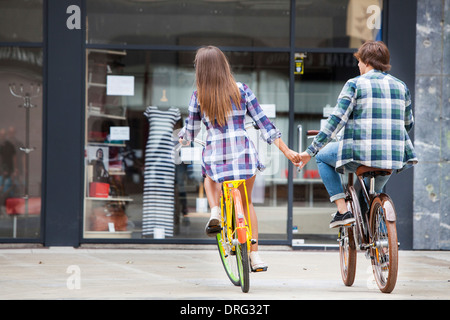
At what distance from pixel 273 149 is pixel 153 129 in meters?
1.48

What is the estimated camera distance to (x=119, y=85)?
30.0ft

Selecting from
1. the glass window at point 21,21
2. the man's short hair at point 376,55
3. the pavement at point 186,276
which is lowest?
the pavement at point 186,276

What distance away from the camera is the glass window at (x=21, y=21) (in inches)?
352

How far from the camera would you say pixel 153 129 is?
919 centimetres

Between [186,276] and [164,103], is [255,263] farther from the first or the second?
[164,103]

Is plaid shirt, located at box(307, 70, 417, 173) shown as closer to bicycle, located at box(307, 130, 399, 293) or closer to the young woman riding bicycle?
bicycle, located at box(307, 130, 399, 293)

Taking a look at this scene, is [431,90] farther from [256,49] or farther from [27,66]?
[27,66]

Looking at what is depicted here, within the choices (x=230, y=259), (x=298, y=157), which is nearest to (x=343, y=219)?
(x=298, y=157)

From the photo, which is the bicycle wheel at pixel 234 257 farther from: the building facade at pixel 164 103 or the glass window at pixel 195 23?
the glass window at pixel 195 23

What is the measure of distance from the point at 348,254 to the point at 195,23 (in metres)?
4.12

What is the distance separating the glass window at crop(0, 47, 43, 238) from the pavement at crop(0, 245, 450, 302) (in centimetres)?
42

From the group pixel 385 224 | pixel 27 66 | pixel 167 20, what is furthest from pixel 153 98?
pixel 385 224

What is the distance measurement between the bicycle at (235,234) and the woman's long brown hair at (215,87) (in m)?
0.54

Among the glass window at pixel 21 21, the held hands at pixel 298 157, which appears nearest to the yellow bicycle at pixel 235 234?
the held hands at pixel 298 157
